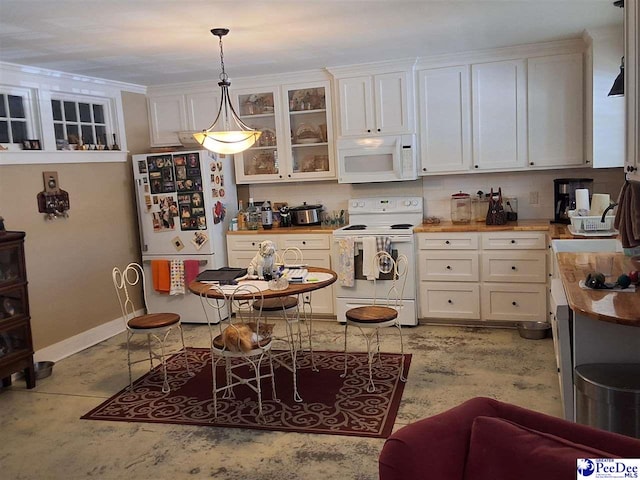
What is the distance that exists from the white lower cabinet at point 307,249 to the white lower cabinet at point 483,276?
914 mm

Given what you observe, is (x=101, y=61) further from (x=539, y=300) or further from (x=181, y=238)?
(x=539, y=300)

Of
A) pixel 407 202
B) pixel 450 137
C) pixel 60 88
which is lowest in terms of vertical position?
pixel 407 202

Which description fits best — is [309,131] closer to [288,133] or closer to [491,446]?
[288,133]

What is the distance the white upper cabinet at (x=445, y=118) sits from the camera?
5039 millimetres

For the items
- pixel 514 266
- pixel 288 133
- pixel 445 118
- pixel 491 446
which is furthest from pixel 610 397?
pixel 288 133

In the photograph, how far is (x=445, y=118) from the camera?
5113mm

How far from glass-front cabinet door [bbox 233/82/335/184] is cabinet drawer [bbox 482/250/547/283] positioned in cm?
176

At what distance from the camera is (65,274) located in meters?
4.90

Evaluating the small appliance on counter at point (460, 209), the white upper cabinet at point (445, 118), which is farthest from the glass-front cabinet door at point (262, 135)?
the small appliance on counter at point (460, 209)

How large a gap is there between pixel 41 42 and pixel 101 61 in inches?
28.5

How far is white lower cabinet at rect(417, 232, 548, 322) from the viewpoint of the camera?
475cm

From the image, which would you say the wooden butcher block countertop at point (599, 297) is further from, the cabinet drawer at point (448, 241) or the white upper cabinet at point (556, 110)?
the white upper cabinet at point (556, 110)

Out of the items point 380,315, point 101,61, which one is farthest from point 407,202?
point 101,61

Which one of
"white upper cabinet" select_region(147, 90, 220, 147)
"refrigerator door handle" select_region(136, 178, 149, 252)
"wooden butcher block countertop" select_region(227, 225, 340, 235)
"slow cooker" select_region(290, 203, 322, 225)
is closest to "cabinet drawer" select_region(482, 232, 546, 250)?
"wooden butcher block countertop" select_region(227, 225, 340, 235)
